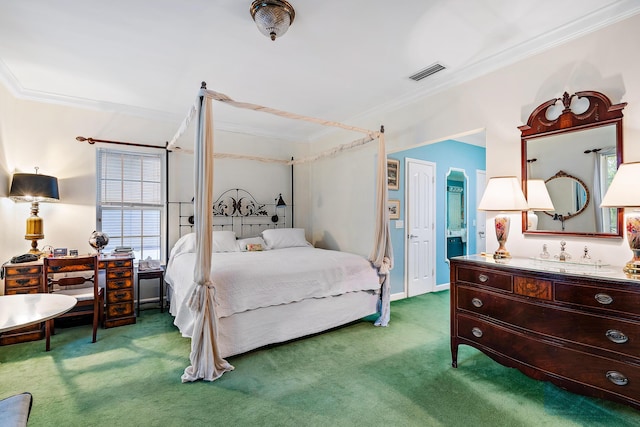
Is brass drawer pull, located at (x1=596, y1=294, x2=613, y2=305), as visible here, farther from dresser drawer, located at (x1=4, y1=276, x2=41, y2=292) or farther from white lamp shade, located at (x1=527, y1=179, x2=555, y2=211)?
dresser drawer, located at (x1=4, y1=276, x2=41, y2=292)

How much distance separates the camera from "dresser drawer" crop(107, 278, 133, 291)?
3521mm

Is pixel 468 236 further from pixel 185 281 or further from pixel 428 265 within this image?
pixel 185 281

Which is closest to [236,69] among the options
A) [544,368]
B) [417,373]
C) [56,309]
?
[56,309]

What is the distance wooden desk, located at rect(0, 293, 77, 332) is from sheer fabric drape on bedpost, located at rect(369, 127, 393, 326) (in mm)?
2796

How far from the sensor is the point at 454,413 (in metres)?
1.97

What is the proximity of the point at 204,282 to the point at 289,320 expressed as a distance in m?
1.01

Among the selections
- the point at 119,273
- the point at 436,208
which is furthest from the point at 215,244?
the point at 436,208

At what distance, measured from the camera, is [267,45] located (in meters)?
2.66

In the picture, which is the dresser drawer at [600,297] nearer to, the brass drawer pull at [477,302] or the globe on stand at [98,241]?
the brass drawer pull at [477,302]

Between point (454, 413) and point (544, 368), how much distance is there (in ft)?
2.19

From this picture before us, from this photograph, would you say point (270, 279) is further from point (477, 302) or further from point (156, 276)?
point (156, 276)

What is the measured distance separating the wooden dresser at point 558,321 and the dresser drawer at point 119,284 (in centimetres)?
355

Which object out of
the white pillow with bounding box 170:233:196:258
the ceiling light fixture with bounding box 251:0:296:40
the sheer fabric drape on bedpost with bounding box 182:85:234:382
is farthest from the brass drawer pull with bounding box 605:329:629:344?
the white pillow with bounding box 170:233:196:258

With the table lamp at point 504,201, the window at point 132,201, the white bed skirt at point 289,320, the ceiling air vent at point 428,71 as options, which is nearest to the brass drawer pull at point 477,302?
the table lamp at point 504,201
